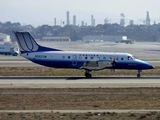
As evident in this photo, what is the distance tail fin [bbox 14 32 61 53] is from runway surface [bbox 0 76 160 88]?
3.41 metres

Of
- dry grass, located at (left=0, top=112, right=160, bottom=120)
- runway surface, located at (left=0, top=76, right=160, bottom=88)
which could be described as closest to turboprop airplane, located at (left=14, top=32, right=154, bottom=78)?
runway surface, located at (left=0, top=76, right=160, bottom=88)

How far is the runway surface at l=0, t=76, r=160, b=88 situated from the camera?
4066 cm

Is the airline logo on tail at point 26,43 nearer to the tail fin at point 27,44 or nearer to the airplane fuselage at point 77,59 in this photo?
the tail fin at point 27,44

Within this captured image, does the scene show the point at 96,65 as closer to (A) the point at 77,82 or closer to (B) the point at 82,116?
(A) the point at 77,82

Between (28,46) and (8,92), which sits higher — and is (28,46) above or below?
above

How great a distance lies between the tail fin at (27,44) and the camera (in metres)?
50.2

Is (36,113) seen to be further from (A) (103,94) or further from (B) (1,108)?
(A) (103,94)

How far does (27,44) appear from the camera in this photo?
166 feet

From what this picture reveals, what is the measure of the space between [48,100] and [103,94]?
4648mm

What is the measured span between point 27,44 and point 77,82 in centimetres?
936

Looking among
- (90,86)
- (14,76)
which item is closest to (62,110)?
(90,86)

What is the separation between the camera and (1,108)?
28.2m

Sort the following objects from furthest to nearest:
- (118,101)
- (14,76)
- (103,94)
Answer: (14,76)
(103,94)
(118,101)

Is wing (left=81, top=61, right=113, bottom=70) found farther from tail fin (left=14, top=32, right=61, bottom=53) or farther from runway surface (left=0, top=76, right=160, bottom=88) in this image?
tail fin (left=14, top=32, right=61, bottom=53)
